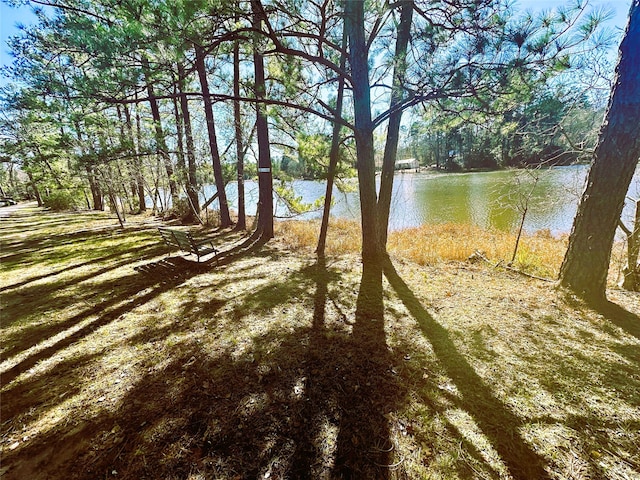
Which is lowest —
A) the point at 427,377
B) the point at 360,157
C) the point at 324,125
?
the point at 427,377

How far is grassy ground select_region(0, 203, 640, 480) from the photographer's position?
1.58 m

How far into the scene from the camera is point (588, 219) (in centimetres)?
318

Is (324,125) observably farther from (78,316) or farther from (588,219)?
(78,316)

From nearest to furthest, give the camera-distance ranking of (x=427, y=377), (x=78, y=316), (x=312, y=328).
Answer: (x=427, y=377) < (x=312, y=328) < (x=78, y=316)

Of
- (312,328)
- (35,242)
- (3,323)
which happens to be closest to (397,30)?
Result: (312,328)

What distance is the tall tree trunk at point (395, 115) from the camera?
12.6 ft

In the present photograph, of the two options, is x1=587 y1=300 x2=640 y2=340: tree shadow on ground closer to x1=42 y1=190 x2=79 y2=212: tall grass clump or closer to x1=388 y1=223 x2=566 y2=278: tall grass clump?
x1=388 y1=223 x2=566 y2=278: tall grass clump

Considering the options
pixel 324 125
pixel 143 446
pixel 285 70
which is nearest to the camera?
pixel 143 446

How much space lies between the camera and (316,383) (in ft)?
7.11

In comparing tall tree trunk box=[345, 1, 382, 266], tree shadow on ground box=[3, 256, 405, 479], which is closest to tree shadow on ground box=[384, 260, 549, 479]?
tree shadow on ground box=[3, 256, 405, 479]

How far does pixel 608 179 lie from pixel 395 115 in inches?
129

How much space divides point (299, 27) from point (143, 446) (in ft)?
19.0

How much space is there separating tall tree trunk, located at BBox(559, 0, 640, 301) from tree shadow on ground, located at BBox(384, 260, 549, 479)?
2.05 meters

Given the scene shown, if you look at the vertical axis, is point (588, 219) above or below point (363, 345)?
above
